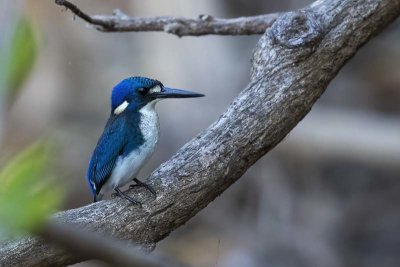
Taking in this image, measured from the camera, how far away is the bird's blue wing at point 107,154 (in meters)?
2.84

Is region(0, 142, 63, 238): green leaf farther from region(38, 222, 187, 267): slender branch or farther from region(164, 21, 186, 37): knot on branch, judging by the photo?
region(164, 21, 186, 37): knot on branch

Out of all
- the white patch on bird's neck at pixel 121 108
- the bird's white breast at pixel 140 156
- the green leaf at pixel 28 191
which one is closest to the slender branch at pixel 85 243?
the green leaf at pixel 28 191

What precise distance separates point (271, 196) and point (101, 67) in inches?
112

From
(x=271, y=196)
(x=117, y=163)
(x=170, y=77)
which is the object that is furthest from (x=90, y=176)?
(x=170, y=77)

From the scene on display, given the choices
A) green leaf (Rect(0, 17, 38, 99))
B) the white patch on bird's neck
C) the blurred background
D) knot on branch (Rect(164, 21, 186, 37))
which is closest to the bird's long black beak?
the white patch on bird's neck

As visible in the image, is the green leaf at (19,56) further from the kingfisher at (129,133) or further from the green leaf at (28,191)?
the kingfisher at (129,133)

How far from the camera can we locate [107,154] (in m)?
2.87

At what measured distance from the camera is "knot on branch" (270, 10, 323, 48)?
2.65m

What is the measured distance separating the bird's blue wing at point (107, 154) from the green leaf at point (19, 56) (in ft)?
7.42

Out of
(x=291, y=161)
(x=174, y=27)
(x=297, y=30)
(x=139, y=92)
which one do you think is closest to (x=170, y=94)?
(x=139, y=92)

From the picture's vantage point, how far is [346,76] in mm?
7965

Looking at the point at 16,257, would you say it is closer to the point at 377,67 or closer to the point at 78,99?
the point at 377,67

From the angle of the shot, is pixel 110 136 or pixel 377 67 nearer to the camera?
pixel 110 136

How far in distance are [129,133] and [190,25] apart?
0.80 metres
